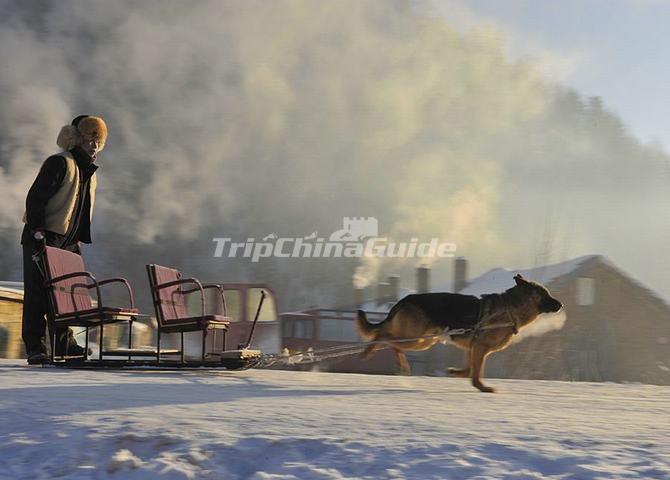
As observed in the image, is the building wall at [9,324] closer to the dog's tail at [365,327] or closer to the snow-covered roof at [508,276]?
the dog's tail at [365,327]

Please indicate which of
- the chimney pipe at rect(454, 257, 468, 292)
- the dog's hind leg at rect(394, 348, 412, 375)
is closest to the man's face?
the dog's hind leg at rect(394, 348, 412, 375)

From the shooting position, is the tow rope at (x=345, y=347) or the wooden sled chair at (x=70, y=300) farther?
Result: the wooden sled chair at (x=70, y=300)

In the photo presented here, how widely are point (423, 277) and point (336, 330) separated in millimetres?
9709

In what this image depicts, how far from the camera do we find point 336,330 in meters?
21.5

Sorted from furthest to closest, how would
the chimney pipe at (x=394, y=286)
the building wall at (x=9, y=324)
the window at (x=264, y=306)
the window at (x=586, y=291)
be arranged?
1. the chimney pipe at (x=394, y=286)
2. the window at (x=586, y=291)
3. the window at (x=264, y=306)
4. the building wall at (x=9, y=324)

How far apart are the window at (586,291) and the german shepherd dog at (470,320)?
924 inches

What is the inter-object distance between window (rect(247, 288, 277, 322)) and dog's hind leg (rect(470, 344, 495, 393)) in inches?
508

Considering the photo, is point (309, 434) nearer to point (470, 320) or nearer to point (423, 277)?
point (470, 320)

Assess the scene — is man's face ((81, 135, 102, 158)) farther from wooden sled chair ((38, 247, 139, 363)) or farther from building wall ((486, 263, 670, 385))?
building wall ((486, 263, 670, 385))

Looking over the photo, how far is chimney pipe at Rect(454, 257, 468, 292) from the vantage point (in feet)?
99.0

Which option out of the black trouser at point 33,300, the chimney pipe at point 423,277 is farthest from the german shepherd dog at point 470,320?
the chimney pipe at point 423,277

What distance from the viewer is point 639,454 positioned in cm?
301

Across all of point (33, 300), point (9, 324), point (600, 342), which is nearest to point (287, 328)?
point (9, 324)

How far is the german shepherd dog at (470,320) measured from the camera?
214 inches
